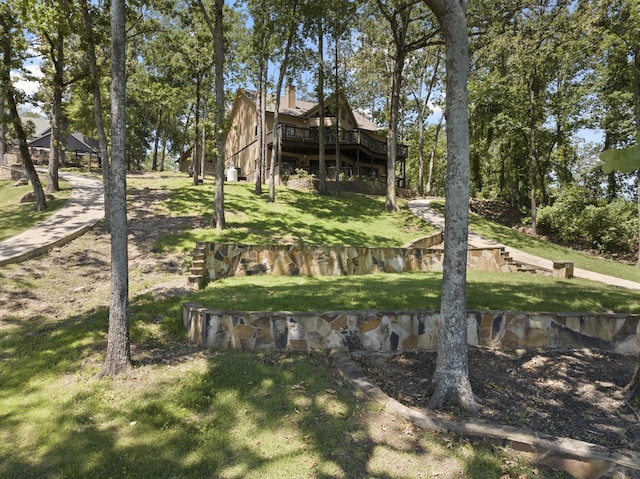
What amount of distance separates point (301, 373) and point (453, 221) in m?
2.97

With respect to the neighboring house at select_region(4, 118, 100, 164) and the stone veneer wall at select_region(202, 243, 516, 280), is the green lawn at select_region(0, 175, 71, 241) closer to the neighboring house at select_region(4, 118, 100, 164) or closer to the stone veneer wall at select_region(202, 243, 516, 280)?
the stone veneer wall at select_region(202, 243, 516, 280)

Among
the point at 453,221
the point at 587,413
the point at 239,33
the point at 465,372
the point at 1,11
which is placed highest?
the point at 239,33

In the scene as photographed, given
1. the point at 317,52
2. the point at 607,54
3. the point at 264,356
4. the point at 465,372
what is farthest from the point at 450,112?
the point at 317,52

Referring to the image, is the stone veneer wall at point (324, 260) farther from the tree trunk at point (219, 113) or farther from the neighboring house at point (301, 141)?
the neighboring house at point (301, 141)

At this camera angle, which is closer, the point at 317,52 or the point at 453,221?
the point at 453,221

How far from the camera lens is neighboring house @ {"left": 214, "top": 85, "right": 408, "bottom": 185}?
101 feet

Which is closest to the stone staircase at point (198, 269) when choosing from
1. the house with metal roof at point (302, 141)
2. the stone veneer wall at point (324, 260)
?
the stone veneer wall at point (324, 260)

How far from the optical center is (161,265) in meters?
10.7

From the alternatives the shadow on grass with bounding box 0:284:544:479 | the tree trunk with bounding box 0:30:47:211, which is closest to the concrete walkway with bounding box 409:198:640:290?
the shadow on grass with bounding box 0:284:544:479

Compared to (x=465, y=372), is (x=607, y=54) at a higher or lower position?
higher

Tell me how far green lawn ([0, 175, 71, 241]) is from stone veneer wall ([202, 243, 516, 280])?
22.7 feet

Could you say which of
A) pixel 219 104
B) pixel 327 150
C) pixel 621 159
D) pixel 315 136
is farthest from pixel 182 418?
pixel 327 150

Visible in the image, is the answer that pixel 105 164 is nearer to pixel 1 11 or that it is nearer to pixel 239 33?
pixel 1 11

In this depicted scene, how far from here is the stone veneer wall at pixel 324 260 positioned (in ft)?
36.0
